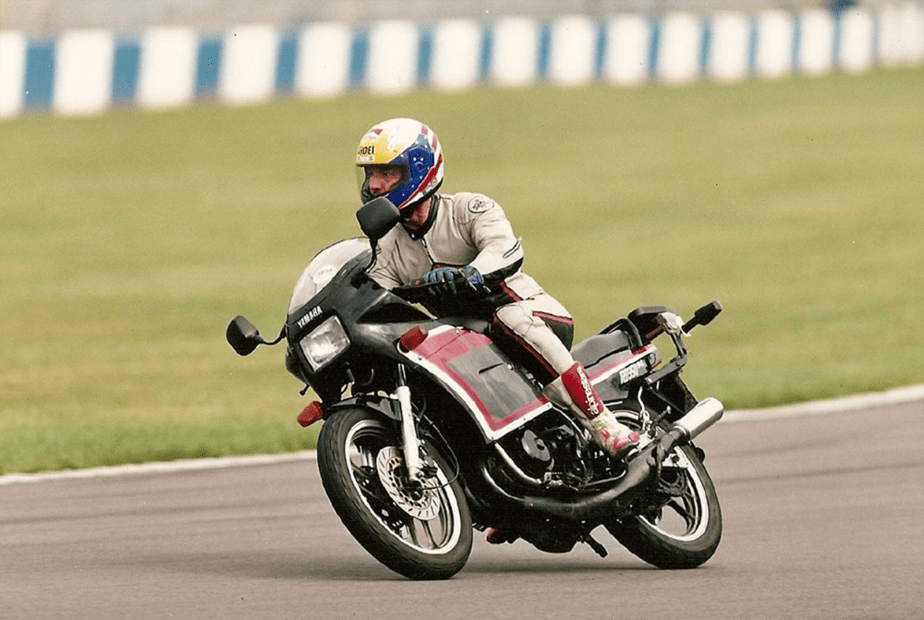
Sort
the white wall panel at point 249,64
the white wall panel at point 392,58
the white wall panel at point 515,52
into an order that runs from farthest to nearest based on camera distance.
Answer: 1. the white wall panel at point 515,52
2. the white wall panel at point 392,58
3. the white wall panel at point 249,64

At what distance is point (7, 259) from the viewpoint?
68.7ft

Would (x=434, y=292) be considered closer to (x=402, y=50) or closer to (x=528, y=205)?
(x=528, y=205)

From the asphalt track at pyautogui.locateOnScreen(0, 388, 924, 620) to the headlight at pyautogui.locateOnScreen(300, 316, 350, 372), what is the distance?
0.79 metres

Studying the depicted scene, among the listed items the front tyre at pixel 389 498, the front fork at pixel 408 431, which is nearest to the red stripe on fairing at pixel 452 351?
the front fork at pixel 408 431

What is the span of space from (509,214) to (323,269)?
16.2 meters

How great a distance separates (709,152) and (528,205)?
518cm

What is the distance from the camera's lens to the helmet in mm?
7312

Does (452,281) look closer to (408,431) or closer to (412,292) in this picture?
(412,292)

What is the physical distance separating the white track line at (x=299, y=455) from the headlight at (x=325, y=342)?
3.87 m

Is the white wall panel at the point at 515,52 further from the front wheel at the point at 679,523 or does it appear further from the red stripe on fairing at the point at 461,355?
the red stripe on fairing at the point at 461,355

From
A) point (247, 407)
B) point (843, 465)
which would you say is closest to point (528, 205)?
point (247, 407)

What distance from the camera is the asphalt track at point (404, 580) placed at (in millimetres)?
6582

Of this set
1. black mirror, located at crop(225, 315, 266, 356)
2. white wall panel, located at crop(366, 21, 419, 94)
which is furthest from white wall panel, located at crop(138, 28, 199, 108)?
black mirror, located at crop(225, 315, 266, 356)

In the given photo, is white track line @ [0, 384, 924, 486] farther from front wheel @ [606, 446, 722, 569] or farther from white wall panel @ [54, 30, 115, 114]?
white wall panel @ [54, 30, 115, 114]
